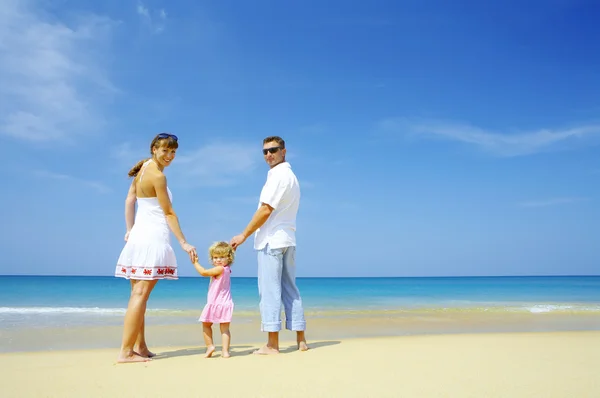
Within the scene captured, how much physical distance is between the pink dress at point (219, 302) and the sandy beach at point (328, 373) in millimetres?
375

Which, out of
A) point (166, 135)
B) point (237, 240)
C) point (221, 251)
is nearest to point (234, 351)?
point (221, 251)

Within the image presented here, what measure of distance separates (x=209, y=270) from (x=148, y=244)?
24.7 inches

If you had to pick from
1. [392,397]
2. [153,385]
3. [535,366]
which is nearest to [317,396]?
[392,397]

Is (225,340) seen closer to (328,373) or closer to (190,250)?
(190,250)

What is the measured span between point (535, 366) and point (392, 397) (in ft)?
5.12

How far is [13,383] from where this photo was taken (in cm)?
319

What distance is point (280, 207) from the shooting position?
430 centimetres

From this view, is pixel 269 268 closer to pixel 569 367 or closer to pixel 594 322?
pixel 569 367

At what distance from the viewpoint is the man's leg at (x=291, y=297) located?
441 cm

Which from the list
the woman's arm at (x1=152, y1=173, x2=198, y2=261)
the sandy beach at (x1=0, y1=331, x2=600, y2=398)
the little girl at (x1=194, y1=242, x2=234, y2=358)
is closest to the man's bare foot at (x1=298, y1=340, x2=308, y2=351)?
the sandy beach at (x1=0, y1=331, x2=600, y2=398)

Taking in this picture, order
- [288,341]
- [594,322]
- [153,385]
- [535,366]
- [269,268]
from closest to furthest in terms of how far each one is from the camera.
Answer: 1. [153,385]
2. [535,366]
3. [269,268]
4. [288,341]
5. [594,322]

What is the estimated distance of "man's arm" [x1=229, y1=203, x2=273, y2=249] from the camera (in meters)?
4.19

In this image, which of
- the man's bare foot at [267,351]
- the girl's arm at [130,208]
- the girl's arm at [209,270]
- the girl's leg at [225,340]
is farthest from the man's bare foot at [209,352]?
the girl's arm at [130,208]

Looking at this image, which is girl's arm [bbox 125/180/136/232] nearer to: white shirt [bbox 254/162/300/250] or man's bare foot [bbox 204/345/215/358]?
white shirt [bbox 254/162/300/250]
